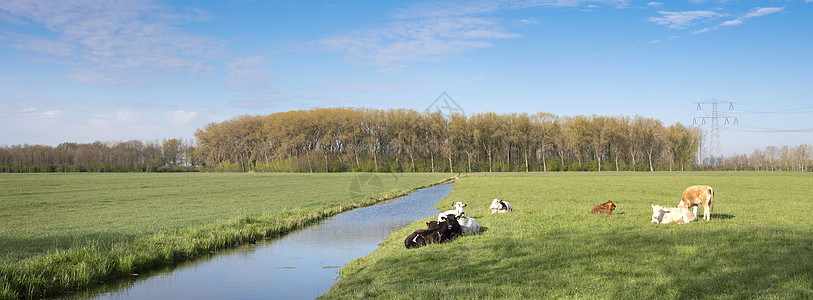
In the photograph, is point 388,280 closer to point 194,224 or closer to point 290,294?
point 290,294


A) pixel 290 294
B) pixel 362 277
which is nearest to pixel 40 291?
pixel 290 294

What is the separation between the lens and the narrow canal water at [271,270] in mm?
12391

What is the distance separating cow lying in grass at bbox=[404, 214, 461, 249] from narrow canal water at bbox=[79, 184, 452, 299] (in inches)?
98.0

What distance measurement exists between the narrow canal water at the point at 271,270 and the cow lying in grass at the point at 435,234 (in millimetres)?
2488

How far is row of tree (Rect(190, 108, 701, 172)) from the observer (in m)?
121

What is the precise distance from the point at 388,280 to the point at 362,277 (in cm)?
116

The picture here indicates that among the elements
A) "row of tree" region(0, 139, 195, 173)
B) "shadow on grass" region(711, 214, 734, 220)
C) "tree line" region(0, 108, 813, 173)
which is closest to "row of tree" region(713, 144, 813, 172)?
"tree line" region(0, 108, 813, 173)

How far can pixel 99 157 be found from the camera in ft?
577

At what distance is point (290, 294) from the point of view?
12008 millimetres

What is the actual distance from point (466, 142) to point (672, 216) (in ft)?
358

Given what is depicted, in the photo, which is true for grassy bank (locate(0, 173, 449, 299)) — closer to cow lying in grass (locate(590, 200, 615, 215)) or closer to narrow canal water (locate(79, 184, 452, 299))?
narrow canal water (locate(79, 184, 452, 299))

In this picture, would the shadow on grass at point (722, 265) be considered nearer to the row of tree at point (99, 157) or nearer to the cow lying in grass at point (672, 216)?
the cow lying in grass at point (672, 216)

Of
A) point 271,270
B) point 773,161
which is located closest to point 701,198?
point 271,270

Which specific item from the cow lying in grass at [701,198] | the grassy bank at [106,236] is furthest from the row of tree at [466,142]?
the cow lying in grass at [701,198]
